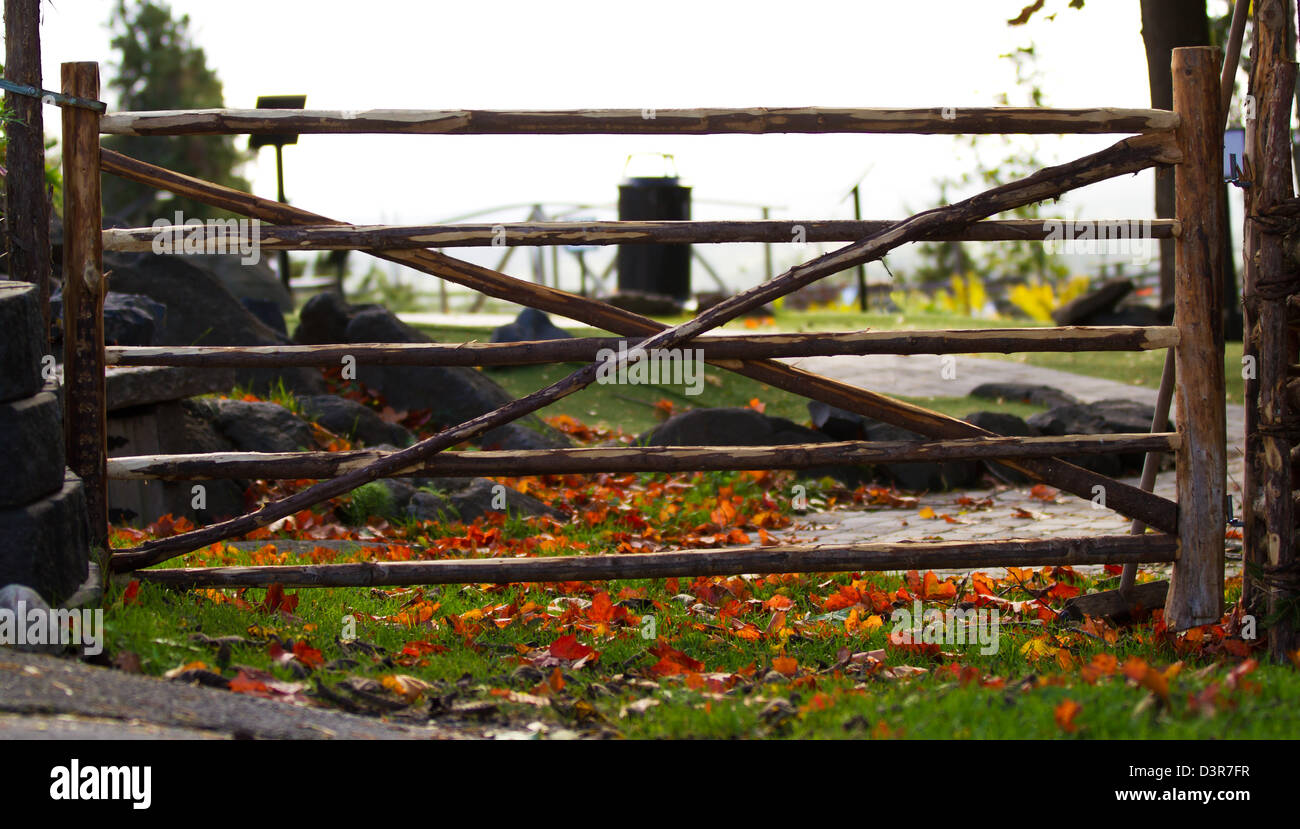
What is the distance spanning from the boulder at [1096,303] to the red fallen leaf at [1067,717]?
12.4m

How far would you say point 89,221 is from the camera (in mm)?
3982

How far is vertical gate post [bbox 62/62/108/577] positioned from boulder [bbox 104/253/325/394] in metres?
4.43

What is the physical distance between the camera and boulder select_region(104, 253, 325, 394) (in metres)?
8.61

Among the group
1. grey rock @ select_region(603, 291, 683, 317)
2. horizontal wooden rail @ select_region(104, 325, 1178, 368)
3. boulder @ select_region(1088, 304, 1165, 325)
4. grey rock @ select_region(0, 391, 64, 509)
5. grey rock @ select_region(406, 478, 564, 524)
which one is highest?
grey rock @ select_region(603, 291, 683, 317)

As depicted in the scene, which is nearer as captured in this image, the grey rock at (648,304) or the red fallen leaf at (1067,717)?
the red fallen leaf at (1067,717)

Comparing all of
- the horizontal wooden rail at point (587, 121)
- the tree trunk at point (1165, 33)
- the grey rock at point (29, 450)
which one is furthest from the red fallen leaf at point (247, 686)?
the tree trunk at point (1165, 33)

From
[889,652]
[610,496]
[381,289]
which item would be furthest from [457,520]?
[381,289]

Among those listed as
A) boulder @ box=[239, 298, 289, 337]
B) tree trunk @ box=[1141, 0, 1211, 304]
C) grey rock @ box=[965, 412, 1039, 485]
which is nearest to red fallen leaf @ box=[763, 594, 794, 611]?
grey rock @ box=[965, 412, 1039, 485]

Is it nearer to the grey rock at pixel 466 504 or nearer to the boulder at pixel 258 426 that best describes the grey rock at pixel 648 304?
the boulder at pixel 258 426

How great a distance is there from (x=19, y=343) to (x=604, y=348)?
5.88 feet

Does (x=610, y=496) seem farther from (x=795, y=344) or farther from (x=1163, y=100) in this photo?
(x=1163, y=100)

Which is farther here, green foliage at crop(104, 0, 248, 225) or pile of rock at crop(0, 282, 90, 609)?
green foliage at crop(104, 0, 248, 225)

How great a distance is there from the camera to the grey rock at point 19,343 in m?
3.30

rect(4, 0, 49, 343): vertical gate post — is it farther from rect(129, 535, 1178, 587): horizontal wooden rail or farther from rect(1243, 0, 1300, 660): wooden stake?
rect(1243, 0, 1300, 660): wooden stake
